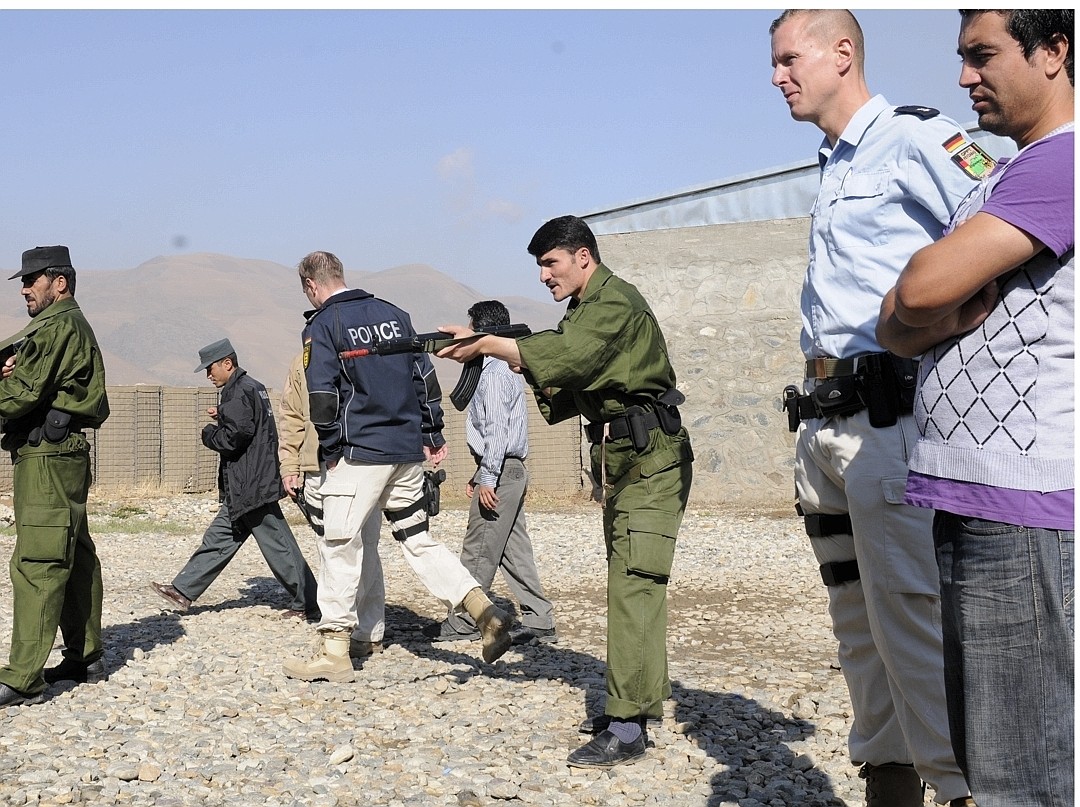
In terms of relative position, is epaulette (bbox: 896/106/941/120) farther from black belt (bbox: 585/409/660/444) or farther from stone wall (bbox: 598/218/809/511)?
stone wall (bbox: 598/218/809/511)

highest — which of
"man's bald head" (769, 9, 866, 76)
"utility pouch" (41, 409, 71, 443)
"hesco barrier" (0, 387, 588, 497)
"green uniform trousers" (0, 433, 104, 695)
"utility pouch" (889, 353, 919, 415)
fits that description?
"man's bald head" (769, 9, 866, 76)

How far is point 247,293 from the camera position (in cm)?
12988

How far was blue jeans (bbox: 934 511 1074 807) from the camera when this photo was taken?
1981 mm

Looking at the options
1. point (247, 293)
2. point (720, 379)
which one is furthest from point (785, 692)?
point (247, 293)

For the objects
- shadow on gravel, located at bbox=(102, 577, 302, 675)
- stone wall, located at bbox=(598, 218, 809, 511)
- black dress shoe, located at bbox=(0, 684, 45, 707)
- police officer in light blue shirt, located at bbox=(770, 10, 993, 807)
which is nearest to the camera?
police officer in light blue shirt, located at bbox=(770, 10, 993, 807)

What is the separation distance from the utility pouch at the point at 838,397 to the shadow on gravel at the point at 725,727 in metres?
1.55

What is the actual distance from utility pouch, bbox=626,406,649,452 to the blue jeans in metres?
2.33

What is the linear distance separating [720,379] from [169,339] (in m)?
95.7

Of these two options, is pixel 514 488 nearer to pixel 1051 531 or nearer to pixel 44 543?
pixel 44 543

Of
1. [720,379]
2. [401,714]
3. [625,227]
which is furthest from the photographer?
[625,227]

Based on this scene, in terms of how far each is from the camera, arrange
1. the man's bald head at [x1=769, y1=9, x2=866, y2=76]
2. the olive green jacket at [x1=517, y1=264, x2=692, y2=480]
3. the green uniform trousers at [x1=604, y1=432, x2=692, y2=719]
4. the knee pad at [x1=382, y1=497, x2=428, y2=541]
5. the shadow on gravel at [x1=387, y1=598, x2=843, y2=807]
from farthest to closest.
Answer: the knee pad at [x1=382, y1=497, x2=428, y2=541] < the green uniform trousers at [x1=604, y1=432, x2=692, y2=719] < the olive green jacket at [x1=517, y1=264, x2=692, y2=480] < the shadow on gravel at [x1=387, y1=598, x2=843, y2=807] < the man's bald head at [x1=769, y1=9, x2=866, y2=76]

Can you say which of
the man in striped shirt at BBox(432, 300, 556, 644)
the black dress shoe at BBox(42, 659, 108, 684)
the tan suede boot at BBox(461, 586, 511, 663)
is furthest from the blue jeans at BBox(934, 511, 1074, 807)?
the black dress shoe at BBox(42, 659, 108, 684)

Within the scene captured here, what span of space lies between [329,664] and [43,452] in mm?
1749

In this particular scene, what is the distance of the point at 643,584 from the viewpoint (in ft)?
14.4
